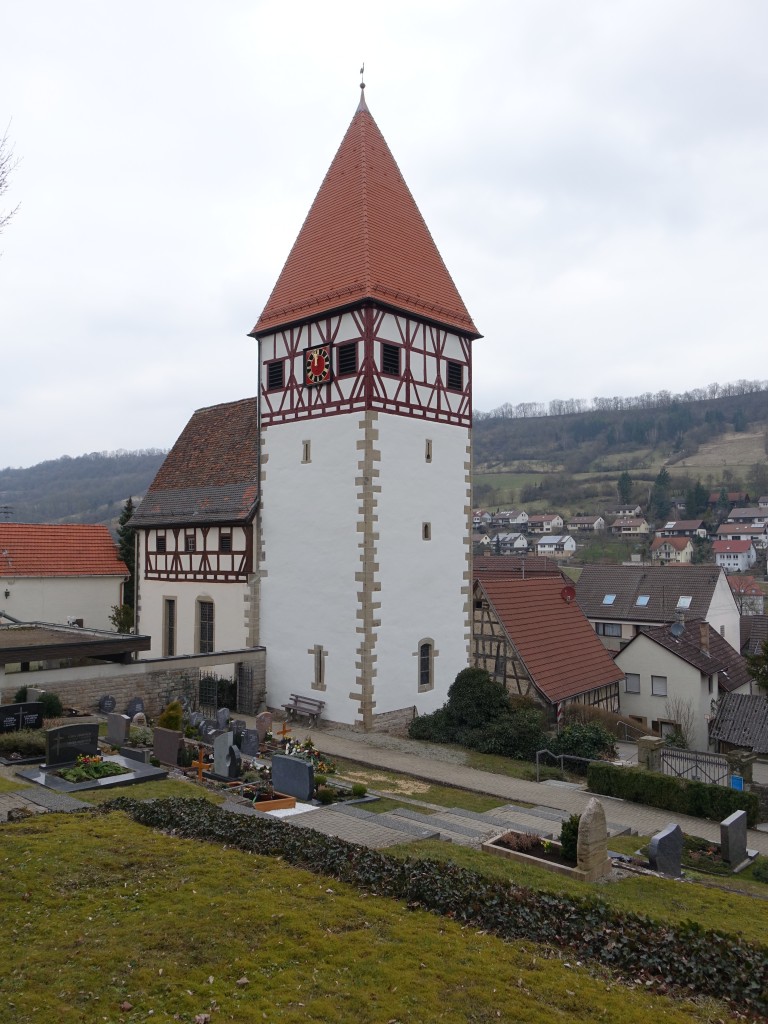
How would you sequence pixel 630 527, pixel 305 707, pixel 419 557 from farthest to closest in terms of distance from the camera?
1. pixel 630 527
2. pixel 419 557
3. pixel 305 707

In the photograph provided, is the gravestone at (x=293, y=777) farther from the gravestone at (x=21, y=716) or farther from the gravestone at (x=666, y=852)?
the gravestone at (x=21, y=716)

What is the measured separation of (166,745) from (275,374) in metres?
12.9

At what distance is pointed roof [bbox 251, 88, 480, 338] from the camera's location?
2334 centimetres

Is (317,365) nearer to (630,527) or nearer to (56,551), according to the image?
(56,551)

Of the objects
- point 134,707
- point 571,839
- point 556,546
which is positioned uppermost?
point 556,546

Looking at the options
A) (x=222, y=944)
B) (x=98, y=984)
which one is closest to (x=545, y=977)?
(x=222, y=944)

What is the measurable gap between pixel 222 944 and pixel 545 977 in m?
2.92

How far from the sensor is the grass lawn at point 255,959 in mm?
6121

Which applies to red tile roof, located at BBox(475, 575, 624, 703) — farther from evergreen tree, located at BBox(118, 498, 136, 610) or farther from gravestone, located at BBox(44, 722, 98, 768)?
evergreen tree, located at BBox(118, 498, 136, 610)

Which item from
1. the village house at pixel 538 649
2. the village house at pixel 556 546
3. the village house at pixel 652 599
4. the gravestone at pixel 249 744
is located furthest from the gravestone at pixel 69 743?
the village house at pixel 556 546

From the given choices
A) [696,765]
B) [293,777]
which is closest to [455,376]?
[696,765]

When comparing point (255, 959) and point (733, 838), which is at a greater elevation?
point (255, 959)

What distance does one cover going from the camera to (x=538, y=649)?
25234 millimetres

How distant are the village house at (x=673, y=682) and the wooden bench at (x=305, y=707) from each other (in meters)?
15.5
